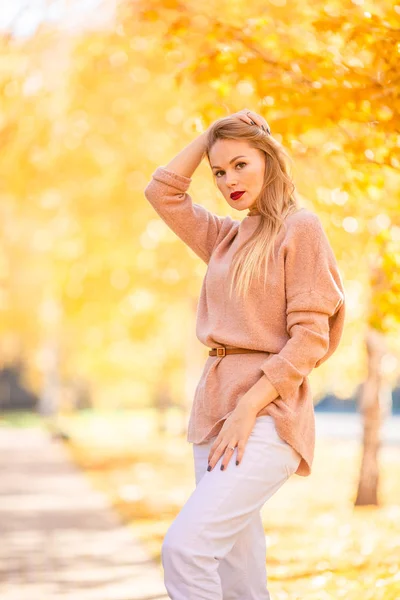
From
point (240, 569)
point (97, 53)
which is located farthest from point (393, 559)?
point (97, 53)

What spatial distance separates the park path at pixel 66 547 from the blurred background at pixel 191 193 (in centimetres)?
5

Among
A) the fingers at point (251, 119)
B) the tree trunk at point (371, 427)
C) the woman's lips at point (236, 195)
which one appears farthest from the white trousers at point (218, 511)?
the tree trunk at point (371, 427)

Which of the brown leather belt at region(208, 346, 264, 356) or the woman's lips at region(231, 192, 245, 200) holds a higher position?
the woman's lips at region(231, 192, 245, 200)

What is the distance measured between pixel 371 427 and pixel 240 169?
7.24 meters

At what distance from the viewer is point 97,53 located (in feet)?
35.0

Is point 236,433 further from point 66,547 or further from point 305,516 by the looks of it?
point 305,516

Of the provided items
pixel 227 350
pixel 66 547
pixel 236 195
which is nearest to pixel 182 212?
pixel 236 195

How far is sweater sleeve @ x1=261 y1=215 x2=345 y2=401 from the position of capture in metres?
2.89

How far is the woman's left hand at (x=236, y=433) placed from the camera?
287cm

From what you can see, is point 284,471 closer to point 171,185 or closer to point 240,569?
point 240,569

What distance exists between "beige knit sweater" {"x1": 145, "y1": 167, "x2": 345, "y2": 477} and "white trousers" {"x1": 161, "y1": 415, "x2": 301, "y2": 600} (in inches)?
2.8

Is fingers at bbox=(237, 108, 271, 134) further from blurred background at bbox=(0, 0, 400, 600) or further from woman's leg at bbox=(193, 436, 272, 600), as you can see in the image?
blurred background at bbox=(0, 0, 400, 600)

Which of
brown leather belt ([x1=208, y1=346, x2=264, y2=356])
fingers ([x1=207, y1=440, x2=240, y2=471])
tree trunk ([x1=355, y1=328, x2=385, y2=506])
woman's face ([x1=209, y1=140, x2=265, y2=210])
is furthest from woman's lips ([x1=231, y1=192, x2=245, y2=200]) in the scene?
tree trunk ([x1=355, y1=328, x2=385, y2=506])

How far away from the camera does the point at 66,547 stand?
22.2 feet
